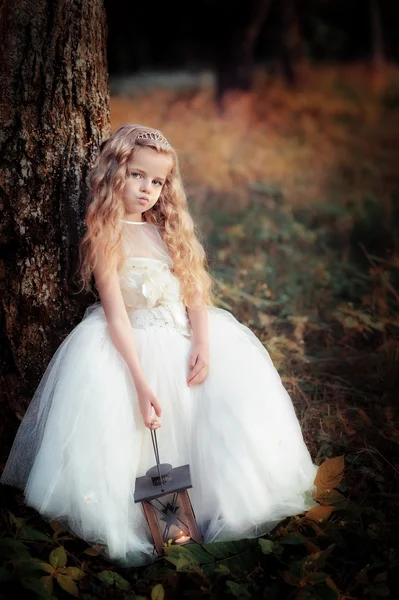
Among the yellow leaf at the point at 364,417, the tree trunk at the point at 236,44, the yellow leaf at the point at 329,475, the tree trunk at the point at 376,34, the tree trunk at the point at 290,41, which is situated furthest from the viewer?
the tree trunk at the point at 376,34

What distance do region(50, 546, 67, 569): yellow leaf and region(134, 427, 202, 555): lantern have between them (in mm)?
299

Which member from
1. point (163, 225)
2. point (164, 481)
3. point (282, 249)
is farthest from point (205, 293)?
point (282, 249)

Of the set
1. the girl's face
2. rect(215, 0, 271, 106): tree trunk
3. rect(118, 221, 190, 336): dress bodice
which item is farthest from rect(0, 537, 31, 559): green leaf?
rect(215, 0, 271, 106): tree trunk

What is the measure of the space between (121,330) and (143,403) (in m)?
0.29

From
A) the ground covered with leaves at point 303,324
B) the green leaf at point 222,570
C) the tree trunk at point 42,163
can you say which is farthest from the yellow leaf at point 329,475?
the tree trunk at point 42,163

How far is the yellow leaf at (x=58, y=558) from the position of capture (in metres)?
1.76

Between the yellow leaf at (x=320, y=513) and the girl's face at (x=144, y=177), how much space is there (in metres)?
1.36

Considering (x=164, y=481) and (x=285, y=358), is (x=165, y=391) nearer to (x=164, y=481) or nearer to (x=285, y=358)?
(x=164, y=481)

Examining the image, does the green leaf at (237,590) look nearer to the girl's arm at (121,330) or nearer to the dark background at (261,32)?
the girl's arm at (121,330)

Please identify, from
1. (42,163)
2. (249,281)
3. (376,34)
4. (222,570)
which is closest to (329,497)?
(222,570)

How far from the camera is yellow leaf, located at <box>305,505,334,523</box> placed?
6.48 ft

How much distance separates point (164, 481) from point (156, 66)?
12.3m

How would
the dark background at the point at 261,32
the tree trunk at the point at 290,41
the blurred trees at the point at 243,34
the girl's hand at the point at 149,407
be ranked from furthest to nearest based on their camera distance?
the dark background at the point at 261,32 → the tree trunk at the point at 290,41 → the blurred trees at the point at 243,34 → the girl's hand at the point at 149,407

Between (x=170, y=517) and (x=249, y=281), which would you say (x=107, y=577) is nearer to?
(x=170, y=517)
